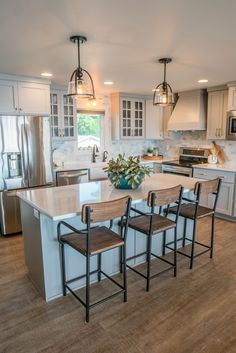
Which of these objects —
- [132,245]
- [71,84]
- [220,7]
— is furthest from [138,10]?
[132,245]

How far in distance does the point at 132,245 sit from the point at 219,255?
1.19 meters

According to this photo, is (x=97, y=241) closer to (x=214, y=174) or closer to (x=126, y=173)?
(x=126, y=173)

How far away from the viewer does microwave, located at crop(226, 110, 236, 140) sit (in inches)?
176

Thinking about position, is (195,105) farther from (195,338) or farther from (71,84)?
(195,338)

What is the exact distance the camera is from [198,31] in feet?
7.14

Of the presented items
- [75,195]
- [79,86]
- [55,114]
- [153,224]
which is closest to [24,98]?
[55,114]

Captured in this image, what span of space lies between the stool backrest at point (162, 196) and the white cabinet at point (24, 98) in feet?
8.55

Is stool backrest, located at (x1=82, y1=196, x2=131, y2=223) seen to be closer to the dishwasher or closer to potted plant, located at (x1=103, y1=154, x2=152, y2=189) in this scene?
potted plant, located at (x1=103, y1=154, x2=152, y2=189)

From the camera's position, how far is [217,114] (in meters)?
4.78

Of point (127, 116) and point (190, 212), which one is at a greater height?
point (127, 116)

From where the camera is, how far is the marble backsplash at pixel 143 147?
5000 mm

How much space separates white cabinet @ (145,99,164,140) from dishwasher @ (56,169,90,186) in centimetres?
205

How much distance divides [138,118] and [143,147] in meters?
0.89

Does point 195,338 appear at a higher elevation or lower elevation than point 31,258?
lower
